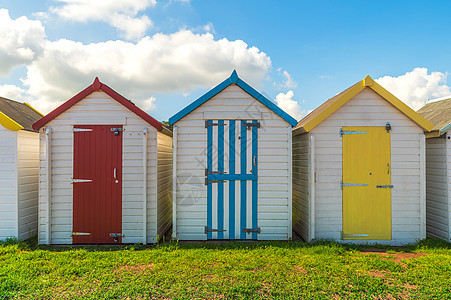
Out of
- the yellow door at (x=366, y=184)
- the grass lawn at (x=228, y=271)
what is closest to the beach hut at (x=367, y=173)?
the yellow door at (x=366, y=184)

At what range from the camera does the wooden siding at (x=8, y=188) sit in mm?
5793

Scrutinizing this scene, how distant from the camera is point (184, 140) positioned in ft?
18.8

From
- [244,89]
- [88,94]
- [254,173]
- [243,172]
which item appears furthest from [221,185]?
[88,94]

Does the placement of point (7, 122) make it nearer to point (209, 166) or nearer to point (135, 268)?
point (135, 268)

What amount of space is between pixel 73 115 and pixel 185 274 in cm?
410

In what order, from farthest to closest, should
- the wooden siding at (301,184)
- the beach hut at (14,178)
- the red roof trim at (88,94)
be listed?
1. the wooden siding at (301,184)
2. the beach hut at (14,178)
3. the red roof trim at (88,94)

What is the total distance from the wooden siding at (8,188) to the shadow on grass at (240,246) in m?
0.31

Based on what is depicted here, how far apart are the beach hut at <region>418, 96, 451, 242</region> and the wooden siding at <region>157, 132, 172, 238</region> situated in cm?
619

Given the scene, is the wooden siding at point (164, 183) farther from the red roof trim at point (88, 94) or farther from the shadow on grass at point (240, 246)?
the shadow on grass at point (240, 246)

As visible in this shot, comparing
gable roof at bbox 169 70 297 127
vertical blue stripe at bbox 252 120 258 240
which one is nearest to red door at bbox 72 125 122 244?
gable roof at bbox 169 70 297 127

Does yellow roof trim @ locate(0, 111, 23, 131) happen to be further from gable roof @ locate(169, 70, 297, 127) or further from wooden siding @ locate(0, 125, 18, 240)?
gable roof @ locate(169, 70, 297, 127)

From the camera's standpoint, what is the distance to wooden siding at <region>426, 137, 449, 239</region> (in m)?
5.94

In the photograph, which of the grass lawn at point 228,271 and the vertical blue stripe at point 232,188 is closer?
the grass lawn at point 228,271

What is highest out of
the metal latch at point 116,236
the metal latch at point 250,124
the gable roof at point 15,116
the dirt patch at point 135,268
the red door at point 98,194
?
the gable roof at point 15,116
